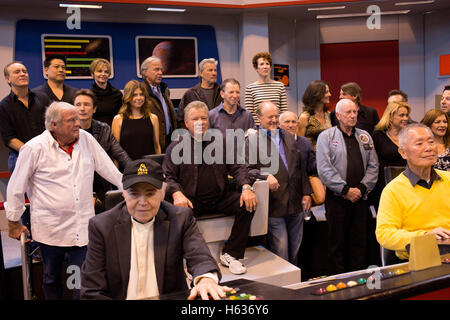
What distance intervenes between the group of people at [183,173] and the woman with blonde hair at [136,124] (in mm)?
12

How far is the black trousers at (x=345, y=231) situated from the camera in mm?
4059

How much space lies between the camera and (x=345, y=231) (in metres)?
4.09

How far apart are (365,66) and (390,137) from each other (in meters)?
4.91

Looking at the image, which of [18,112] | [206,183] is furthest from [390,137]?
[18,112]

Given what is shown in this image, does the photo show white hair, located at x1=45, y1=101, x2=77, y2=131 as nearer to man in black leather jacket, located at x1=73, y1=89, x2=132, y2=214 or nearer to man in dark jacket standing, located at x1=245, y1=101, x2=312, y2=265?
man in black leather jacket, located at x1=73, y1=89, x2=132, y2=214

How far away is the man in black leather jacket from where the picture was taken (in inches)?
150

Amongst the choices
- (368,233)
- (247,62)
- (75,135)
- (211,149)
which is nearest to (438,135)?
(368,233)

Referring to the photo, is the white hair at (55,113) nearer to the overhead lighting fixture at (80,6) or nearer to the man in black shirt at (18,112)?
the man in black shirt at (18,112)

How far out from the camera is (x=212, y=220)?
12.2 feet

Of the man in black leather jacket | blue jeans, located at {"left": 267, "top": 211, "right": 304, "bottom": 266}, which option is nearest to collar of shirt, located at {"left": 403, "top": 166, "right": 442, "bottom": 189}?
blue jeans, located at {"left": 267, "top": 211, "right": 304, "bottom": 266}

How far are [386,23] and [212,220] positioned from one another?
21.5 ft

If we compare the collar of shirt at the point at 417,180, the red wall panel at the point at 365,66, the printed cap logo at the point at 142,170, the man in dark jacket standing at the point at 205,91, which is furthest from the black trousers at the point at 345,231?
the red wall panel at the point at 365,66

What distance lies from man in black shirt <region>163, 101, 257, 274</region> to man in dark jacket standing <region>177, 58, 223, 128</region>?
4.13 feet

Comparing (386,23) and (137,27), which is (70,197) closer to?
(137,27)
